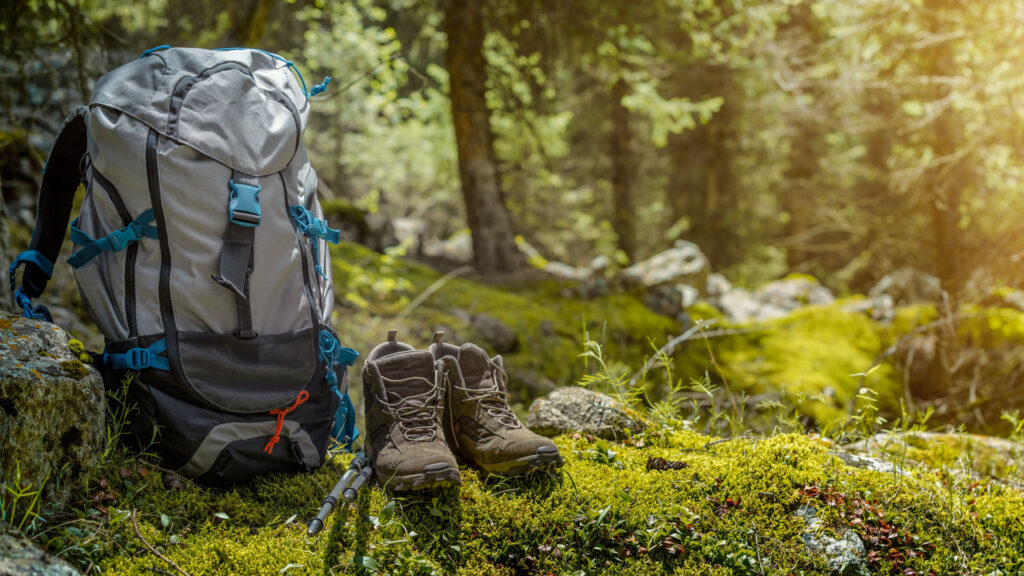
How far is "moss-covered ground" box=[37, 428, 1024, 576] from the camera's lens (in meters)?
2.03

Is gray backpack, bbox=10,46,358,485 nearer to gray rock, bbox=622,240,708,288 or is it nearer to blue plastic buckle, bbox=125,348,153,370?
blue plastic buckle, bbox=125,348,153,370

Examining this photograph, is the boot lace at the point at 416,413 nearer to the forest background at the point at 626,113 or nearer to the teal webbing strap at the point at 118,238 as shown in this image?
the teal webbing strap at the point at 118,238

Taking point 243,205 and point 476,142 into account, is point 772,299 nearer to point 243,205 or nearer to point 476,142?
point 476,142

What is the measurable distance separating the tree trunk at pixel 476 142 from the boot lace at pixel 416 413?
640cm

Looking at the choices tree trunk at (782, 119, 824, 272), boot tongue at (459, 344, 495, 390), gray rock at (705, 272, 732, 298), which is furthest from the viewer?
tree trunk at (782, 119, 824, 272)

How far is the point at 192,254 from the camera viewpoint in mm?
2371

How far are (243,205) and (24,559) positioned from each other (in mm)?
1287

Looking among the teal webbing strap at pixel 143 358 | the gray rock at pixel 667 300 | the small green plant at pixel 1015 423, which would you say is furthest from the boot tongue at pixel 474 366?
the gray rock at pixel 667 300

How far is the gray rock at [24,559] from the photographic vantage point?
5.16 ft

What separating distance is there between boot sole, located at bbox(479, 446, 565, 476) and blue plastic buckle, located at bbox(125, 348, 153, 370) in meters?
1.32

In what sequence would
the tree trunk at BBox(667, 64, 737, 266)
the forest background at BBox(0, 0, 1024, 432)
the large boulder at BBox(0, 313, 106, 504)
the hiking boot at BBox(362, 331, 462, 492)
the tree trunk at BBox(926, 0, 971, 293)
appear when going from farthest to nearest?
the tree trunk at BBox(667, 64, 737, 266), the tree trunk at BBox(926, 0, 971, 293), the forest background at BBox(0, 0, 1024, 432), the hiking boot at BBox(362, 331, 462, 492), the large boulder at BBox(0, 313, 106, 504)

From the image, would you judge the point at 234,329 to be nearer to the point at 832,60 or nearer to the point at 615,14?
the point at 615,14

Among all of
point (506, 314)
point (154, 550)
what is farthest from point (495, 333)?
point (154, 550)

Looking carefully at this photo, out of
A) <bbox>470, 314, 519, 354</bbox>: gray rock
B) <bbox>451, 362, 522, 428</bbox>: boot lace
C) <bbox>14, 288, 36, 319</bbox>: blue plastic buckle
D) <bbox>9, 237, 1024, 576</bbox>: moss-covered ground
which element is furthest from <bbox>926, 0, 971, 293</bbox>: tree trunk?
<bbox>14, 288, 36, 319</bbox>: blue plastic buckle
